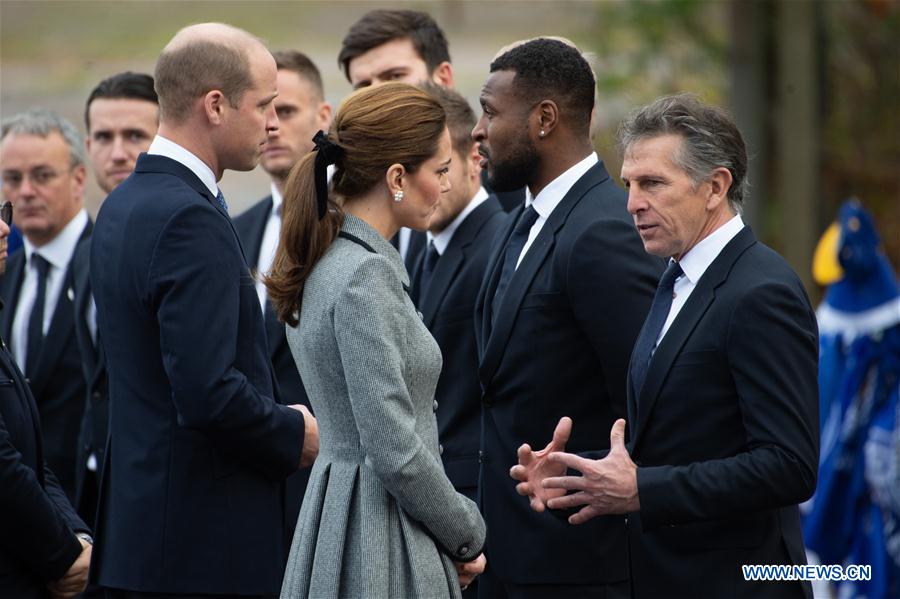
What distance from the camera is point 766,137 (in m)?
12.5

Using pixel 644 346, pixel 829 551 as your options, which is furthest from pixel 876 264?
pixel 644 346

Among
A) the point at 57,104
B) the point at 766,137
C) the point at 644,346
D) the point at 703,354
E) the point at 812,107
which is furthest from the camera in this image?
the point at 57,104

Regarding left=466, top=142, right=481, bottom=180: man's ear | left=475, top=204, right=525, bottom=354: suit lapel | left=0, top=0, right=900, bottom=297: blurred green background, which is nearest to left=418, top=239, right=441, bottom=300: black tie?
left=466, top=142, right=481, bottom=180: man's ear

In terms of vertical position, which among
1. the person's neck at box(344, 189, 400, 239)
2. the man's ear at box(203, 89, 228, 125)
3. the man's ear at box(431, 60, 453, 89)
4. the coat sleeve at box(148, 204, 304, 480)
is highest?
the man's ear at box(431, 60, 453, 89)

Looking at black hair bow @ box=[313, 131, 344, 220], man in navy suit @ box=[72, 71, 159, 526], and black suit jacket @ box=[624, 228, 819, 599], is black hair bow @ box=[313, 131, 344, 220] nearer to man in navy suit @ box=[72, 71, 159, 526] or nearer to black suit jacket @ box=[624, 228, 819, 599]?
black suit jacket @ box=[624, 228, 819, 599]

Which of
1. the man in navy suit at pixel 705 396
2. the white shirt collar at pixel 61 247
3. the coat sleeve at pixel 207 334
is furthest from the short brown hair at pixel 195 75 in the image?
the white shirt collar at pixel 61 247

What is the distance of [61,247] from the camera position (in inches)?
214

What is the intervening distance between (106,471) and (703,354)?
169 centimetres

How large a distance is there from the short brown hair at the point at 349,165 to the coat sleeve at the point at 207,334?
0.48ft

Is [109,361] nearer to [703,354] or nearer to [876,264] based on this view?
[703,354]

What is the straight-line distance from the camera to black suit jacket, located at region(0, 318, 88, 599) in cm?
350

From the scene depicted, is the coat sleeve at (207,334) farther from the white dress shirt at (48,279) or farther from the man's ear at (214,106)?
the white dress shirt at (48,279)

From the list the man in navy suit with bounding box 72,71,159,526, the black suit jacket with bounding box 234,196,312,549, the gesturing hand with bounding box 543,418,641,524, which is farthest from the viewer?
the man in navy suit with bounding box 72,71,159,526

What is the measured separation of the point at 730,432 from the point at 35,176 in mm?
3579
